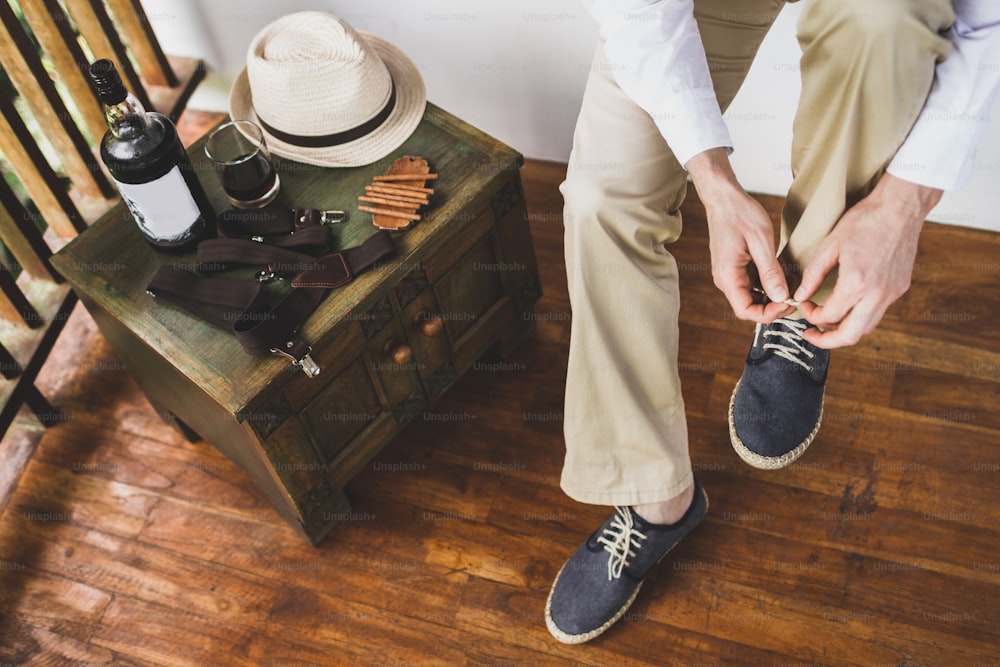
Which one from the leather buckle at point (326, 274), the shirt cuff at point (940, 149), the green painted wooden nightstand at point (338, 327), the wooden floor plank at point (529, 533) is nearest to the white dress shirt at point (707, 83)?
the shirt cuff at point (940, 149)

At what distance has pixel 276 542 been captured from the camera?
1557 mm

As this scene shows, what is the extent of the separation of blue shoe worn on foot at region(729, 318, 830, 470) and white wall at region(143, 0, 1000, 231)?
1.57 feet

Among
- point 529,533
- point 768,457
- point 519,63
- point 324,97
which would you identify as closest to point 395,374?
point 529,533

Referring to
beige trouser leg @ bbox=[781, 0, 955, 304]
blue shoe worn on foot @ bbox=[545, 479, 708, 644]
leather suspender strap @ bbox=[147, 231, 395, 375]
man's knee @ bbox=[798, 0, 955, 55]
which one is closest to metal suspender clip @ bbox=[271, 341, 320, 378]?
leather suspender strap @ bbox=[147, 231, 395, 375]

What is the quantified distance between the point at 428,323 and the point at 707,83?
1.77 feet

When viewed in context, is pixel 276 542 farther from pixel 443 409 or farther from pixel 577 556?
pixel 577 556

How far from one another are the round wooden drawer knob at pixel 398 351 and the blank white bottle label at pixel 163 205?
1.09 feet

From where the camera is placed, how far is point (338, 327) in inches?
51.7

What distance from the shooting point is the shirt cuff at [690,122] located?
3.78 feet

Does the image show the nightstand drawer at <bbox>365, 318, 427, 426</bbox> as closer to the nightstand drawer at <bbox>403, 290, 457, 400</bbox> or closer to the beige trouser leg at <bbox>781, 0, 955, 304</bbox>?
the nightstand drawer at <bbox>403, 290, 457, 400</bbox>

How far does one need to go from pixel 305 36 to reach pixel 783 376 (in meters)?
0.90

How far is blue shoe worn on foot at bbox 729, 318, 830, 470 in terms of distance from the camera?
1.44m

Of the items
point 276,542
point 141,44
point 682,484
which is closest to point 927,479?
point 682,484

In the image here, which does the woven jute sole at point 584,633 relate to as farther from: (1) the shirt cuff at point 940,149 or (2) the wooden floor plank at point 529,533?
(1) the shirt cuff at point 940,149
